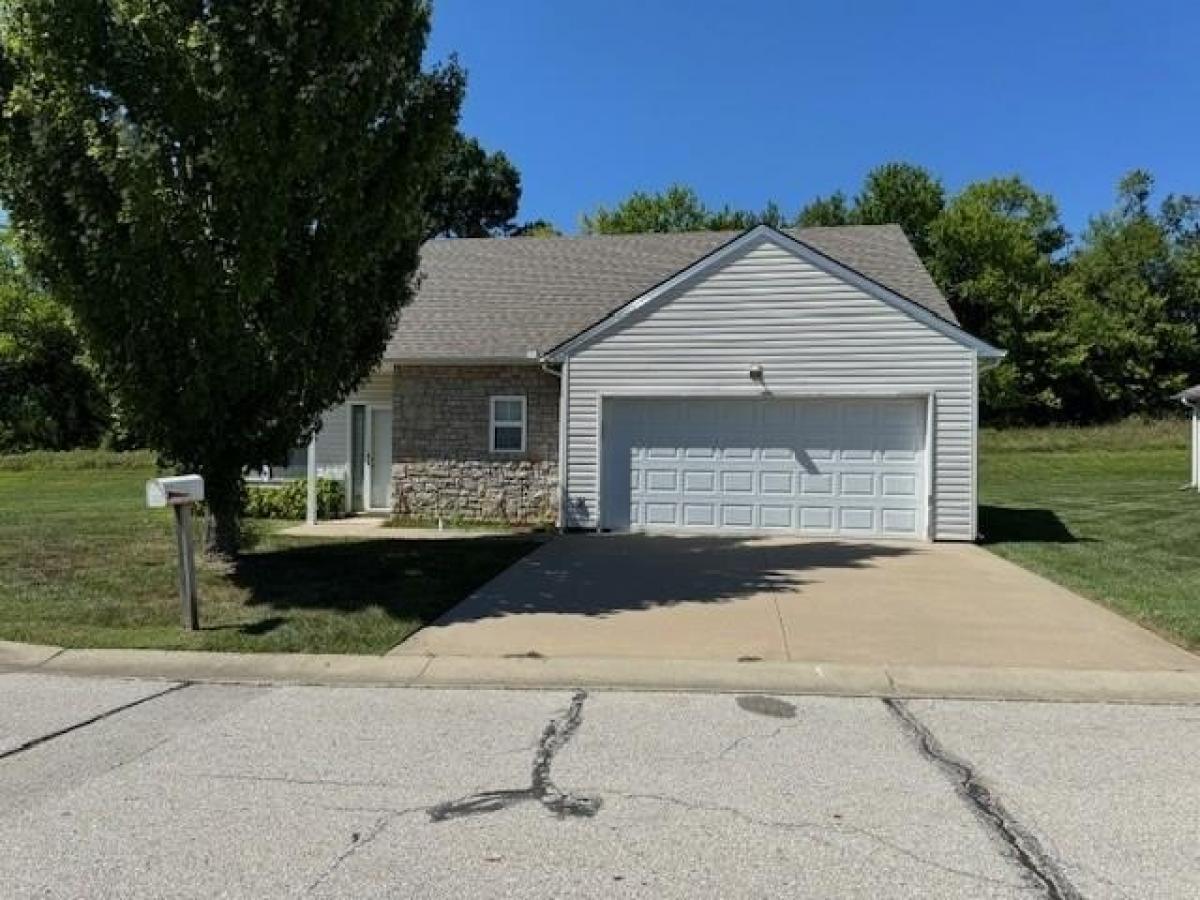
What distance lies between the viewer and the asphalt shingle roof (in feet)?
57.3

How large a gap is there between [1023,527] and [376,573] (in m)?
11.1

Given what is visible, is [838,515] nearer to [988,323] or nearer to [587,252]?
[587,252]

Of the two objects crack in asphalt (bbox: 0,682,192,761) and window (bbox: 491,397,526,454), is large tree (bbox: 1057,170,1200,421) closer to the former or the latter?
window (bbox: 491,397,526,454)

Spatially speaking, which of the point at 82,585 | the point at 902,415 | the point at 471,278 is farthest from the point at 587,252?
the point at 82,585

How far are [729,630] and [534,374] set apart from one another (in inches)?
368

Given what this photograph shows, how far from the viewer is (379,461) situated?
18656 mm

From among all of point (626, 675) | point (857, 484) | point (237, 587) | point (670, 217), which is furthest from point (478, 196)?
point (626, 675)

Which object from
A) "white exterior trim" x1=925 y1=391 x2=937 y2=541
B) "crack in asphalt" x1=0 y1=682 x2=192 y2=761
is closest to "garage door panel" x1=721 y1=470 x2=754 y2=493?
"white exterior trim" x1=925 y1=391 x2=937 y2=541

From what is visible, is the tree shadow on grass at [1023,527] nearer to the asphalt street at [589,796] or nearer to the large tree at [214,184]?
the asphalt street at [589,796]

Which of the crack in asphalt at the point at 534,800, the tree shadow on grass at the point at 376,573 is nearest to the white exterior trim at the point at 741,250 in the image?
the tree shadow on grass at the point at 376,573

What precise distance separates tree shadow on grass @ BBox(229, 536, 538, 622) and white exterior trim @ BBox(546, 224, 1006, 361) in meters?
3.77

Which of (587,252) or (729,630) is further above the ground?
(587,252)

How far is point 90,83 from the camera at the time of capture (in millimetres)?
9281

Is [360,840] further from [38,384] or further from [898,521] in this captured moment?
[38,384]
